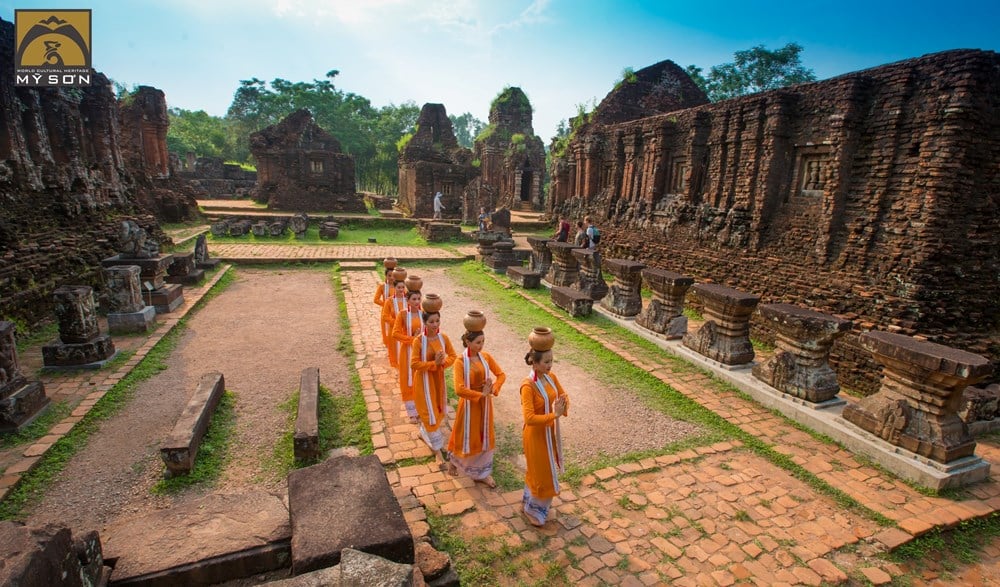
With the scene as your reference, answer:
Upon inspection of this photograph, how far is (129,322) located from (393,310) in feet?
14.5

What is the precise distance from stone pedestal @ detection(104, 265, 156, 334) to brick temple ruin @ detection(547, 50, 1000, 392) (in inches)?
396

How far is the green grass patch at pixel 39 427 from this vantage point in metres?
4.29

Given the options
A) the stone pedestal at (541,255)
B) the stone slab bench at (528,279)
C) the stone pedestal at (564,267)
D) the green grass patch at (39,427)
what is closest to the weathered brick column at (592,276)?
the stone pedestal at (564,267)

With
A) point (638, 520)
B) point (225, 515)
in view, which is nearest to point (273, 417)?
point (225, 515)

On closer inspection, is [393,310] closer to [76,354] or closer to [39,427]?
[39,427]

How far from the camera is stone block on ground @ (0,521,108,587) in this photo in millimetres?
1815

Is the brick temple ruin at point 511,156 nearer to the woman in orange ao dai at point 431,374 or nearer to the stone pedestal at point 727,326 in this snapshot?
the stone pedestal at point 727,326

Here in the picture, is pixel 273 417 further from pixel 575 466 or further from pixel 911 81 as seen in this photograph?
pixel 911 81

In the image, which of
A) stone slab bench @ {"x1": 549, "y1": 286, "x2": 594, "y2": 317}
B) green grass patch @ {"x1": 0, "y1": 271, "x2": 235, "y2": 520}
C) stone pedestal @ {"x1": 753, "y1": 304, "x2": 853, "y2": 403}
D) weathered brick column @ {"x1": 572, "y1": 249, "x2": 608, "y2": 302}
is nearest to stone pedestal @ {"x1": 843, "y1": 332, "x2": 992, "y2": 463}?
stone pedestal @ {"x1": 753, "y1": 304, "x2": 853, "y2": 403}

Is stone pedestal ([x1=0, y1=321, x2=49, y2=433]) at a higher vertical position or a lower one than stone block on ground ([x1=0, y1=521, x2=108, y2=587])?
lower

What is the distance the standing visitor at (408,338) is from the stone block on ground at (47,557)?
9.20ft

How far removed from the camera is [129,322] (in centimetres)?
716

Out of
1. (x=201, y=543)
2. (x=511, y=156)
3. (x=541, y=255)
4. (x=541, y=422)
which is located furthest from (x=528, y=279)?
(x=511, y=156)

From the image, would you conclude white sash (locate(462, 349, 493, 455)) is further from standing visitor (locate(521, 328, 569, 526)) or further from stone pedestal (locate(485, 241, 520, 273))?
stone pedestal (locate(485, 241, 520, 273))
